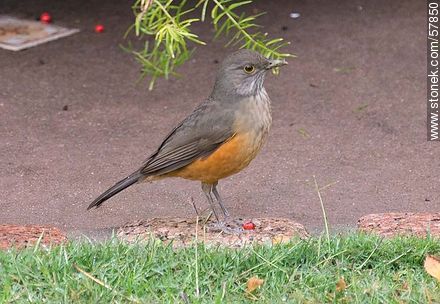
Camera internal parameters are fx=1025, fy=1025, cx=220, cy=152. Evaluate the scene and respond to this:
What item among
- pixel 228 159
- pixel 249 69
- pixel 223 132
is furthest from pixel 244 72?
pixel 228 159

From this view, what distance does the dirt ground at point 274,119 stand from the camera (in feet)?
20.1

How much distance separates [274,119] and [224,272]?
2833 millimetres

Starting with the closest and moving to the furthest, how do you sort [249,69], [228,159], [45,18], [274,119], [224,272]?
1. [224,272]
2. [228,159]
3. [249,69]
4. [274,119]
5. [45,18]

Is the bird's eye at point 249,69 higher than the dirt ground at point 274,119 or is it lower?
higher

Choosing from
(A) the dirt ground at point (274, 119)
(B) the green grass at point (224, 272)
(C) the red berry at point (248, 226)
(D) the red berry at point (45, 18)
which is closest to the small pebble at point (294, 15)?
(A) the dirt ground at point (274, 119)

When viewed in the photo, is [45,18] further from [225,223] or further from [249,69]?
[225,223]

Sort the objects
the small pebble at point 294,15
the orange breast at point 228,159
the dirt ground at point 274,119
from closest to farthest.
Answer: the orange breast at point 228,159 → the dirt ground at point 274,119 → the small pebble at point 294,15

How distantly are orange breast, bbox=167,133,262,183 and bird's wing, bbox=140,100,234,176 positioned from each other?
32mm

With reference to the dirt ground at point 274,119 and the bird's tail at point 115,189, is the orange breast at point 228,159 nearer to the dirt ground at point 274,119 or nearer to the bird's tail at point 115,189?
the bird's tail at point 115,189

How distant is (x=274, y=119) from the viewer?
7.41m

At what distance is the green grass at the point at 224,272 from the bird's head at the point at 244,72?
946mm

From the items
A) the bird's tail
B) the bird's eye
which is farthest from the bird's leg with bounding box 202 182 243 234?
the bird's eye

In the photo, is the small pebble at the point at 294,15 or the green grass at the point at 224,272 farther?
the small pebble at the point at 294,15

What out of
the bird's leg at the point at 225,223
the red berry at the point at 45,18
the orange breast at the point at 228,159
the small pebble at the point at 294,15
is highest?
the orange breast at the point at 228,159
